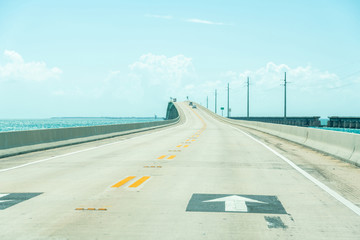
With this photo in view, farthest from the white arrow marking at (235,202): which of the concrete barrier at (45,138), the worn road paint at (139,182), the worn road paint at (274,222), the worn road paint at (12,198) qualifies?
the concrete barrier at (45,138)

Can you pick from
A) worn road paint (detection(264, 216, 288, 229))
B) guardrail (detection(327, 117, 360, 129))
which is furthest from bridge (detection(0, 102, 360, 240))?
guardrail (detection(327, 117, 360, 129))

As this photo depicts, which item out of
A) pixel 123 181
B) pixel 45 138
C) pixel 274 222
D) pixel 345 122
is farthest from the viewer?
pixel 345 122

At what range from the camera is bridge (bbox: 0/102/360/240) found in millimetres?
5891

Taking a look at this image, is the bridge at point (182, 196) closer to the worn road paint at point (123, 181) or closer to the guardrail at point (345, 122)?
the worn road paint at point (123, 181)

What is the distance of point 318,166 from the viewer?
13.1 m

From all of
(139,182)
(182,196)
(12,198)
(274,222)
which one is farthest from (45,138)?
(274,222)

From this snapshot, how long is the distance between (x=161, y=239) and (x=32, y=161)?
10.2m

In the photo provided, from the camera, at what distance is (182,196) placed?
8180 mm

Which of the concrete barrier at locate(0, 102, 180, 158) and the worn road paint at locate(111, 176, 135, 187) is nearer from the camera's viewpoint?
the worn road paint at locate(111, 176, 135, 187)

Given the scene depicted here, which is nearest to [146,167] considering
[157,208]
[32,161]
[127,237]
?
[32,161]

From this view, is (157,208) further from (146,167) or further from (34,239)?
(146,167)

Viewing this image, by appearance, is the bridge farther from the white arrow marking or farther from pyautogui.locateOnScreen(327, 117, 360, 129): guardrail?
pyautogui.locateOnScreen(327, 117, 360, 129): guardrail

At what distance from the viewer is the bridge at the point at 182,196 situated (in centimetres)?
589

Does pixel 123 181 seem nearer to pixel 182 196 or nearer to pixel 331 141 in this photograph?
pixel 182 196
